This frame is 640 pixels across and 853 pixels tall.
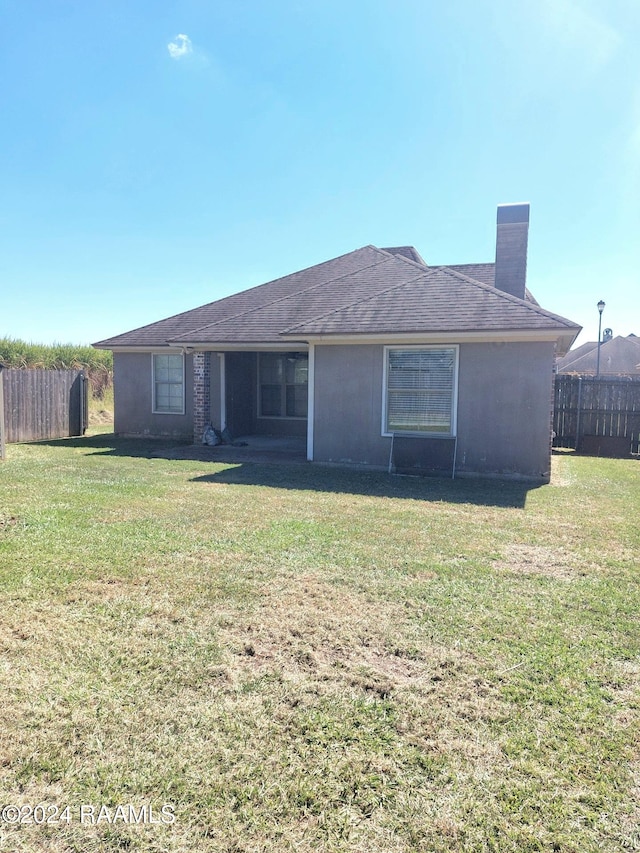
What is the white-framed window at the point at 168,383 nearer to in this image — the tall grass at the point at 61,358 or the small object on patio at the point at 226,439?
the small object on patio at the point at 226,439

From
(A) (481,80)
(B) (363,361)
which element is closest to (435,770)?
(B) (363,361)

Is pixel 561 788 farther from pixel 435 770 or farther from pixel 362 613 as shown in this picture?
pixel 362 613

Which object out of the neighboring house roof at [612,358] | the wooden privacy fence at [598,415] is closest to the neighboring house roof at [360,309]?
the wooden privacy fence at [598,415]

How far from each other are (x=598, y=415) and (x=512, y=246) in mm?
5149

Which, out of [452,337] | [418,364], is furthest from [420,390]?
[452,337]

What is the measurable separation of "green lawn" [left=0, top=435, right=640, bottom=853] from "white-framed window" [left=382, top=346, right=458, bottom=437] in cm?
402

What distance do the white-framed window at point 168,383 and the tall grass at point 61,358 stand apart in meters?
7.81

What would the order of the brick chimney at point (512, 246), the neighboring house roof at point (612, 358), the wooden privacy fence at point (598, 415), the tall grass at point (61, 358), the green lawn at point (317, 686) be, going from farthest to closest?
the neighboring house roof at point (612, 358)
the tall grass at point (61, 358)
the wooden privacy fence at point (598, 415)
the brick chimney at point (512, 246)
the green lawn at point (317, 686)

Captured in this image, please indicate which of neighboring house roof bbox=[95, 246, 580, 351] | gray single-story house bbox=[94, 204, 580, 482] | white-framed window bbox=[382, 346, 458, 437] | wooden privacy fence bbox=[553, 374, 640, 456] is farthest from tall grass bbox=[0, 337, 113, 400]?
wooden privacy fence bbox=[553, 374, 640, 456]

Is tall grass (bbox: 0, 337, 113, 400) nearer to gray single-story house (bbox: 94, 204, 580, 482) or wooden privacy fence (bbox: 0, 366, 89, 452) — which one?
wooden privacy fence (bbox: 0, 366, 89, 452)

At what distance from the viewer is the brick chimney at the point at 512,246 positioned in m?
13.0

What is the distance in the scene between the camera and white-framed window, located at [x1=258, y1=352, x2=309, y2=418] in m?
15.1

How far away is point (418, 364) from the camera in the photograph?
9898 mm

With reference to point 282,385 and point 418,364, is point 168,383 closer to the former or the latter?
point 282,385
